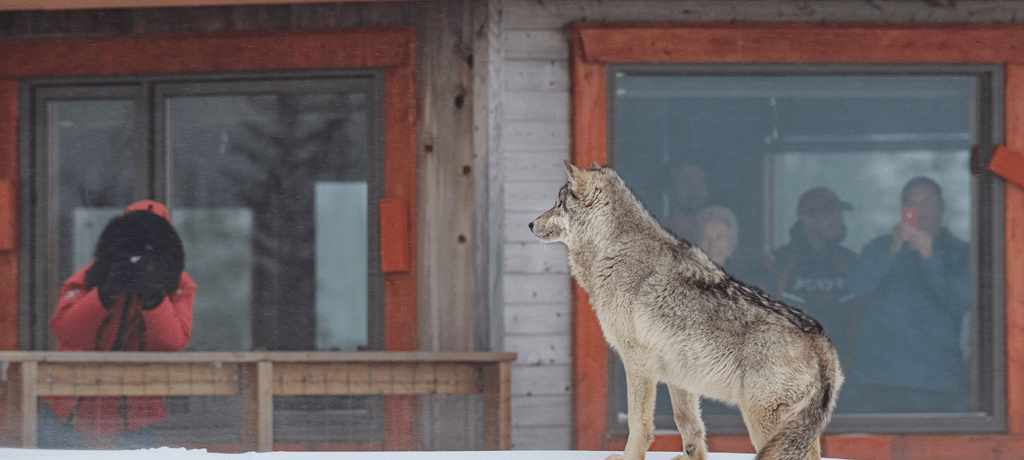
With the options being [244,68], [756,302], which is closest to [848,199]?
[756,302]

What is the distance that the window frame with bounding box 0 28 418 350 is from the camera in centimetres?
493

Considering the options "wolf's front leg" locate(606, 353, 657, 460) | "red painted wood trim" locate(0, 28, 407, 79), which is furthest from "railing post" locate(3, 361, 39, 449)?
"wolf's front leg" locate(606, 353, 657, 460)

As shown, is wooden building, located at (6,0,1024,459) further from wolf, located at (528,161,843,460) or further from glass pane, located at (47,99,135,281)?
wolf, located at (528,161,843,460)

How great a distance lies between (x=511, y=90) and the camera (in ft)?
15.8

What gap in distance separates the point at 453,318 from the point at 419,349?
28 centimetres

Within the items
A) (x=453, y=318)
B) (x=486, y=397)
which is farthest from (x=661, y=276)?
Answer: (x=453, y=318)

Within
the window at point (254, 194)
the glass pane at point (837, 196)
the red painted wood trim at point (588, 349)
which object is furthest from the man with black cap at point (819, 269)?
the window at point (254, 194)

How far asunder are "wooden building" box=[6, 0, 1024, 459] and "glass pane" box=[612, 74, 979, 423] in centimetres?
3

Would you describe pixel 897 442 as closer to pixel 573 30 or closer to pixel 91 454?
pixel 573 30

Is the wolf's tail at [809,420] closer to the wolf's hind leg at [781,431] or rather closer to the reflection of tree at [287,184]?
the wolf's hind leg at [781,431]

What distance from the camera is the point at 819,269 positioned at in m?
4.81

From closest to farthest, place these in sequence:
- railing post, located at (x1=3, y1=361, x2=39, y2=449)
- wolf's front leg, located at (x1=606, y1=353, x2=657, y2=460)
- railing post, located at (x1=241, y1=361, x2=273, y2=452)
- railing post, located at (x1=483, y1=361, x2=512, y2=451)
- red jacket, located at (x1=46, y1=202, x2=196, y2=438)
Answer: wolf's front leg, located at (x1=606, y1=353, x2=657, y2=460)
railing post, located at (x1=3, y1=361, x2=39, y2=449)
railing post, located at (x1=241, y1=361, x2=273, y2=452)
red jacket, located at (x1=46, y1=202, x2=196, y2=438)
railing post, located at (x1=483, y1=361, x2=512, y2=451)

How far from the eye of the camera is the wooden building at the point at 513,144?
188 inches

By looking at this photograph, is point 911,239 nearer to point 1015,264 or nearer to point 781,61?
point 1015,264
